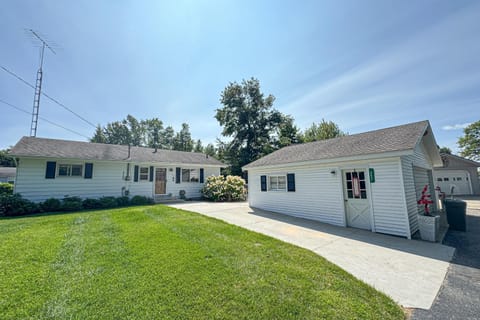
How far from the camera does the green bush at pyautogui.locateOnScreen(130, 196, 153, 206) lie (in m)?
11.8

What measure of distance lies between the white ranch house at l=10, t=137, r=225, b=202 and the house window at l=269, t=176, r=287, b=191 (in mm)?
7491

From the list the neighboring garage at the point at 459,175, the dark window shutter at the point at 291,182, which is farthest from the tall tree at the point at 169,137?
the neighboring garage at the point at 459,175

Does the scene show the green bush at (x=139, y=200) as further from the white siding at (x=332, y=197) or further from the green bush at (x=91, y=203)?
the white siding at (x=332, y=197)

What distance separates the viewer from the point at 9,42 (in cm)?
869

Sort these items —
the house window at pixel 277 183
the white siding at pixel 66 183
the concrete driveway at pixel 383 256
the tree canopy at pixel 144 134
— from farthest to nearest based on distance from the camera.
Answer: the tree canopy at pixel 144 134, the white siding at pixel 66 183, the house window at pixel 277 183, the concrete driveway at pixel 383 256

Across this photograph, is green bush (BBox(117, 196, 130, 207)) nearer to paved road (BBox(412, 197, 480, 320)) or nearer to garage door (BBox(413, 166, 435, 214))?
paved road (BBox(412, 197, 480, 320))

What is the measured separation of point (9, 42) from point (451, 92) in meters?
21.6

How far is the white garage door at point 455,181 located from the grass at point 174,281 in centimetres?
2269

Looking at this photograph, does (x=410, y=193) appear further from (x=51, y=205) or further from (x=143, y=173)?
(x=51, y=205)

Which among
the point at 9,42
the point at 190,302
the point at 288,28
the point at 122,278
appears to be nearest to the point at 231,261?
the point at 190,302

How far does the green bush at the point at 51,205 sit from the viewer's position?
952 centimetres

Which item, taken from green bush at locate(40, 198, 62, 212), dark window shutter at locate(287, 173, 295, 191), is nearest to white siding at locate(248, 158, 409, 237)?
dark window shutter at locate(287, 173, 295, 191)

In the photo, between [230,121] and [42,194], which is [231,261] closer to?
A: [42,194]

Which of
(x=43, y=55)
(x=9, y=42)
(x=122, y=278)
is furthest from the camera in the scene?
(x=43, y=55)
